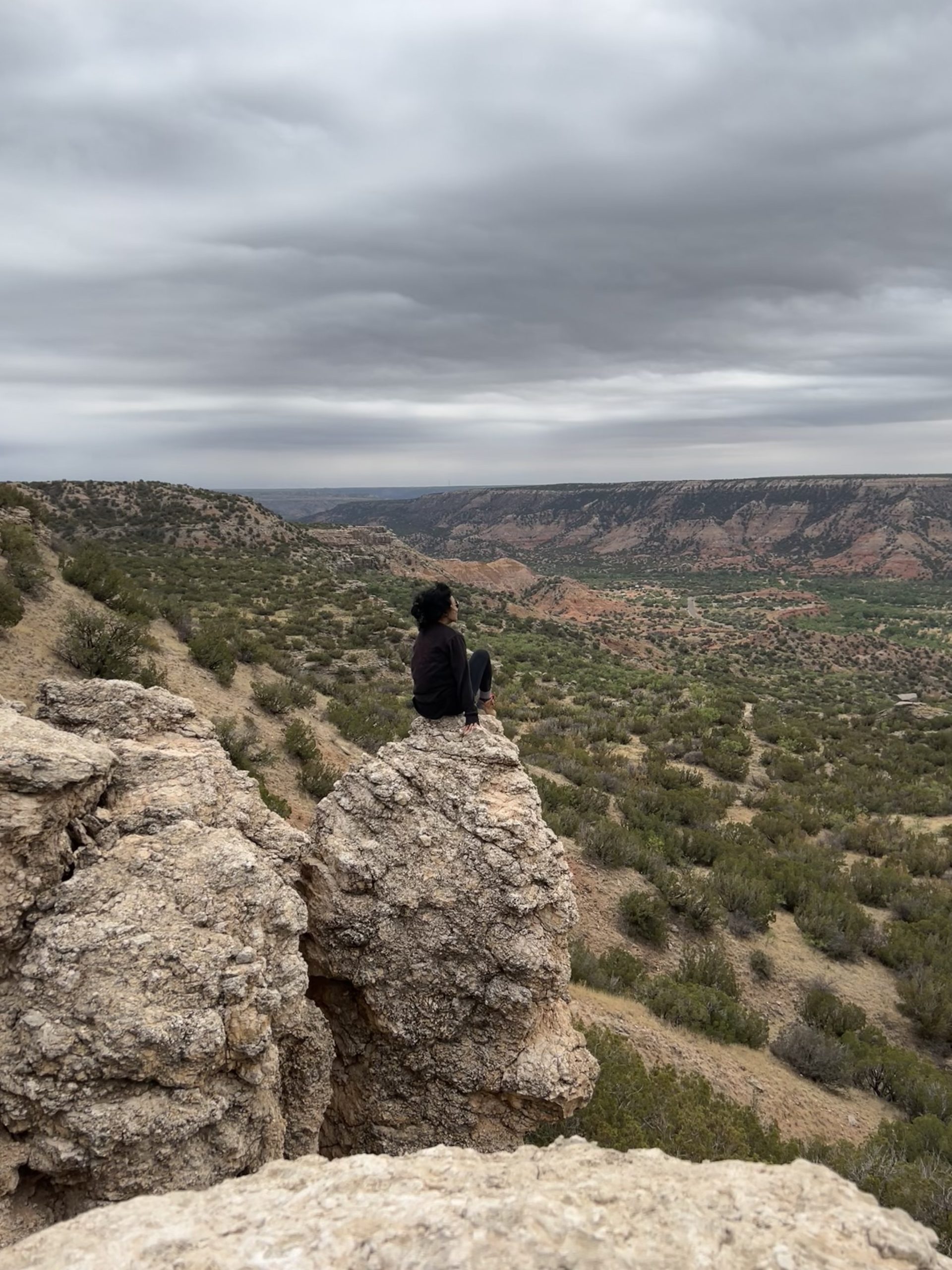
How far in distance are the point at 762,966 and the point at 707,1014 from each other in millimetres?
2183

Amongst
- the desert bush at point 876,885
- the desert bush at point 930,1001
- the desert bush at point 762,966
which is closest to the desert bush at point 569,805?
the desert bush at point 762,966

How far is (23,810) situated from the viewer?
3.59 metres

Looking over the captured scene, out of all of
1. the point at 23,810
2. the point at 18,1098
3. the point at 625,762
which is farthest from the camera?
the point at 625,762

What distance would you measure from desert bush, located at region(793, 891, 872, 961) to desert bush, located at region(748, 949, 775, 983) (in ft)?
3.70

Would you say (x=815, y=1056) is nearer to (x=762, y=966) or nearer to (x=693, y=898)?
(x=762, y=966)

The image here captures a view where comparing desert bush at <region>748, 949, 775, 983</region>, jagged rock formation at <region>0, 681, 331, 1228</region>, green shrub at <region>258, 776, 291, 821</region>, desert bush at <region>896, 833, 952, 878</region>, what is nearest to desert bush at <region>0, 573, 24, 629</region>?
green shrub at <region>258, 776, 291, 821</region>

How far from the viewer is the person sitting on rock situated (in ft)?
19.1

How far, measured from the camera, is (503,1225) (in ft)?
7.70

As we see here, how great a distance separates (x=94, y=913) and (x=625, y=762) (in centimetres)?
1412

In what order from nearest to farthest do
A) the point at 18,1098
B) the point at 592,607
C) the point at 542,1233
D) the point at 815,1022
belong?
the point at 542,1233 → the point at 18,1098 → the point at 815,1022 → the point at 592,607

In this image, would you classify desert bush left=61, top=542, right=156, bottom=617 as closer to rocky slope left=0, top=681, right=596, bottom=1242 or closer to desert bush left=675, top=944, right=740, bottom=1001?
rocky slope left=0, top=681, right=596, bottom=1242

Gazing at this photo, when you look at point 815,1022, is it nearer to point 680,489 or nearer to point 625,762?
point 625,762

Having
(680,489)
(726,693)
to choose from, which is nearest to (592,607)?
(726,693)

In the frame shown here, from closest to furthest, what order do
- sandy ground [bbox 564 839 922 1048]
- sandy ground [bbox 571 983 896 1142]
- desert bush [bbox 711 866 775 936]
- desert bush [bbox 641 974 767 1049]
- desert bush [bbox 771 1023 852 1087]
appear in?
sandy ground [bbox 571 983 896 1142] < desert bush [bbox 771 1023 852 1087] < desert bush [bbox 641 974 767 1049] < sandy ground [bbox 564 839 922 1048] < desert bush [bbox 711 866 775 936]
